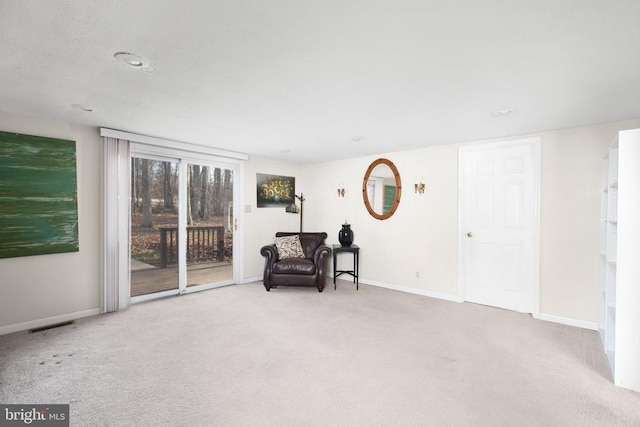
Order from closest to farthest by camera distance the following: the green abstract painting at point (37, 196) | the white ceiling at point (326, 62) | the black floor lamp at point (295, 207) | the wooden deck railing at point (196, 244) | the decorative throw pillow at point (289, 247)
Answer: the white ceiling at point (326, 62) → the green abstract painting at point (37, 196) → the wooden deck railing at point (196, 244) → the decorative throw pillow at point (289, 247) → the black floor lamp at point (295, 207)

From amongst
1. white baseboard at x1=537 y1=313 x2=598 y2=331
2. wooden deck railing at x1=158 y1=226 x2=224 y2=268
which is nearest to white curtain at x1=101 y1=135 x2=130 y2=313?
wooden deck railing at x1=158 y1=226 x2=224 y2=268

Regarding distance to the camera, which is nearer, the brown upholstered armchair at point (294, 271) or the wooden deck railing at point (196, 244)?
the wooden deck railing at point (196, 244)

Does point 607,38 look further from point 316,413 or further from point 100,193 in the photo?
point 100,193

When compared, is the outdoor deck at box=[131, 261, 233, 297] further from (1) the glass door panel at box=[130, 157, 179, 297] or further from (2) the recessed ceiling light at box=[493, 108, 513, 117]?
(2) the recessed ceiling light at box=[493, 108, 513, 117]

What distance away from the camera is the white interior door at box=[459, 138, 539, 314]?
3924 mm

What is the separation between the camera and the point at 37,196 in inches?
133

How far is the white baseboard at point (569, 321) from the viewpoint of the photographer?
11.3 ft

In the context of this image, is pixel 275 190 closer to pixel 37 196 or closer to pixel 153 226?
pixel 153 226

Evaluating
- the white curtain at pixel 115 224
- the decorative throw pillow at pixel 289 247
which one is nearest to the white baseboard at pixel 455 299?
the decorative throw pillow at pixel 289 247

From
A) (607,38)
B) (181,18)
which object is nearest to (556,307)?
(607,38)

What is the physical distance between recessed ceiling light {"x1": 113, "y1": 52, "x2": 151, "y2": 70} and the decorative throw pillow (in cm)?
364

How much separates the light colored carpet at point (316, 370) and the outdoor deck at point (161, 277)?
695 mm

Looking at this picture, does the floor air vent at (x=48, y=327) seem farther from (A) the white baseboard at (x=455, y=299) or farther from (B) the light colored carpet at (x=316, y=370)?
(A) the white baseboard at (x=455, y=299)

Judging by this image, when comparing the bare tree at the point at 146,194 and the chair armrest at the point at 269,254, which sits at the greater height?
the bare tree at the point at 146,194
